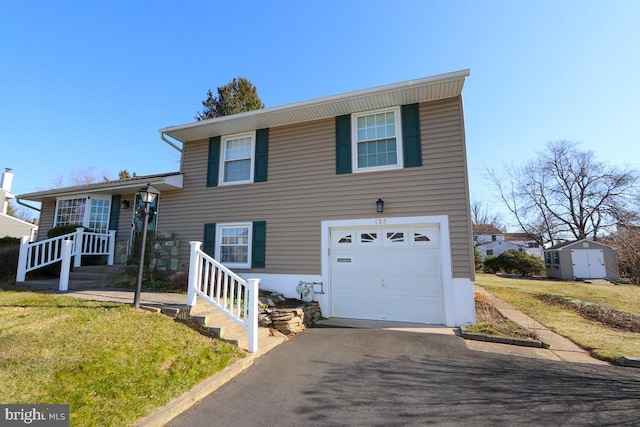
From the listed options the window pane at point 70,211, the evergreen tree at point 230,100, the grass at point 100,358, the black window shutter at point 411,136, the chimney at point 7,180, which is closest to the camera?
the grass at point 100,358

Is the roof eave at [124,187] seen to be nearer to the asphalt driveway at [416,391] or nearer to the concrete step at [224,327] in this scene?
the concrete step at [224,327]

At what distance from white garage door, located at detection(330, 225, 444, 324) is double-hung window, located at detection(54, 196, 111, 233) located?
7971mm

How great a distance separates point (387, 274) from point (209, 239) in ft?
16.9

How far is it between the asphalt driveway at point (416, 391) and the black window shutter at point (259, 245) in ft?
10.4

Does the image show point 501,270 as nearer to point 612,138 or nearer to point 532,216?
point 532,216

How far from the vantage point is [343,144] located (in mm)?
7359

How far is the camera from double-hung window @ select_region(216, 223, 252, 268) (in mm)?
7918

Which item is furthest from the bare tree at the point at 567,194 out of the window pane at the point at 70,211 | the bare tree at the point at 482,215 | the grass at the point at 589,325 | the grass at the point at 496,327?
the window pane at the point at 70,211

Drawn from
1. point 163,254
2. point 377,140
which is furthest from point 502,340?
point 163,254

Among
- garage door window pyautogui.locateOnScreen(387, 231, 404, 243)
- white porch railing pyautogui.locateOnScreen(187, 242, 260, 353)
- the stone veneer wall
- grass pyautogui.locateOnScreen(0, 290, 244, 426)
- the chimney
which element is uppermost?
the chimney

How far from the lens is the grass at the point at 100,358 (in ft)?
8.52

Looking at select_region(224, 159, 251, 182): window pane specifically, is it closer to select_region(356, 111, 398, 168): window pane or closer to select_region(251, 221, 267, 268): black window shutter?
select_region(251, 221, 267, 268): black window shutter

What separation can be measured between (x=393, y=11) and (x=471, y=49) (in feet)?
7.45

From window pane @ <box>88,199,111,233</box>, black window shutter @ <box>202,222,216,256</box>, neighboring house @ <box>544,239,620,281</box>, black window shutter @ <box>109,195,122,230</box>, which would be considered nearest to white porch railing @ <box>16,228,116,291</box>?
black window shutter @ <box>109,195,122,230</box>
